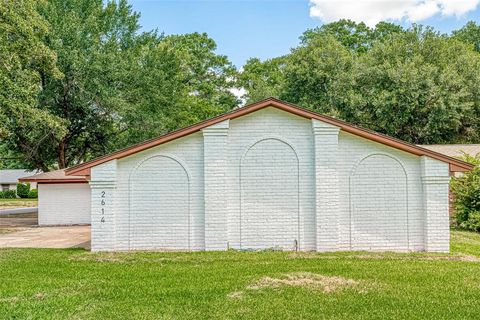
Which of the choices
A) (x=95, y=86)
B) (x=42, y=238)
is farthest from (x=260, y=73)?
(x=42, y=238)

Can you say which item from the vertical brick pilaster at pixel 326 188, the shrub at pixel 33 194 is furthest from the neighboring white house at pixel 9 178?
the vertical brick pilaster at pixel 326 188

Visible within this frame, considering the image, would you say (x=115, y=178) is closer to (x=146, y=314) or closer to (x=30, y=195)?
(x=146, y=314)

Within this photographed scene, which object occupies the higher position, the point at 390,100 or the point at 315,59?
the point at 315,59

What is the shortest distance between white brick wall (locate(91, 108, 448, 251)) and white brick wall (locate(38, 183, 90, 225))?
422 inches

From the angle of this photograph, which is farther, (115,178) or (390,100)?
(390,100)

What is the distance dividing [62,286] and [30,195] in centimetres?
4914

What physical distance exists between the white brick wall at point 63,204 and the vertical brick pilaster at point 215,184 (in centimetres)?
1193

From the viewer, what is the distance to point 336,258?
10570mm

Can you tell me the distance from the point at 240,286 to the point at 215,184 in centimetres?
431

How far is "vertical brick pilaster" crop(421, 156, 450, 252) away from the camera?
38.1 feet

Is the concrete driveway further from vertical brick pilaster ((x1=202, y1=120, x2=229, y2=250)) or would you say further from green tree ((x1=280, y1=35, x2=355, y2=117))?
green tree ((x1=280, y1=35, x2=355, y2=117))

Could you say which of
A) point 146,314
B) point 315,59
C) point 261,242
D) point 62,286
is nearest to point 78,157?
point 315,59

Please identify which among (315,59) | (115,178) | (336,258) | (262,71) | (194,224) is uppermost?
(262,71)

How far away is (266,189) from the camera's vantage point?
39.3 ft
